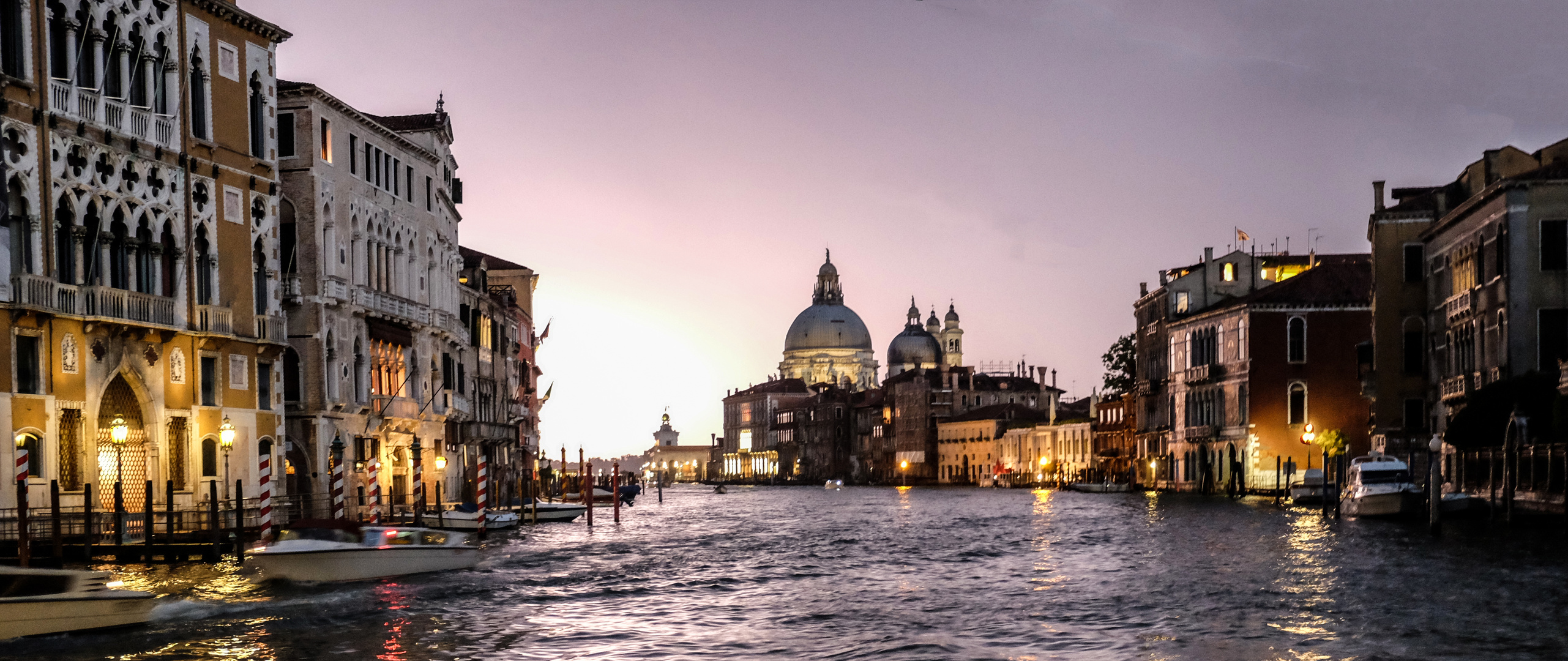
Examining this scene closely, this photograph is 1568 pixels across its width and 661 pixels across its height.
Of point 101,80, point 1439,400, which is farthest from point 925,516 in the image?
point 101,80

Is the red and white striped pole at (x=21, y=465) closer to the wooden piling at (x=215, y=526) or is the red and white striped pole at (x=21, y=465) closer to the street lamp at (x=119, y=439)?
the street lamp at (x=119, y=439)

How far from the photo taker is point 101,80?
30.6 metres

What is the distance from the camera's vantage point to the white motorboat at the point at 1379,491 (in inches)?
1622

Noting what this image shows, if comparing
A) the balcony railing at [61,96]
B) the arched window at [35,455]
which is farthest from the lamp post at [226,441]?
the balcony railing at [61,96]

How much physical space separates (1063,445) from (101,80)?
9003cm

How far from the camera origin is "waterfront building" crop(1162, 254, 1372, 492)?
67188 mm

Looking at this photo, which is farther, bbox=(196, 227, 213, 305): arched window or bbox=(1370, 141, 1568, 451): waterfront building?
bbox=(1370, 141, 1568, 451): waterfront building

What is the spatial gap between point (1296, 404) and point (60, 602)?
57.1m

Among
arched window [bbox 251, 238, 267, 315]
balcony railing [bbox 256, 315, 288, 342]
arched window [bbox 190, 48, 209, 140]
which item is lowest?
balcony railing [bbox 256, 315, 288, 342]

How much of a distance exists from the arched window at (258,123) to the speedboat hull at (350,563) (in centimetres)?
1170

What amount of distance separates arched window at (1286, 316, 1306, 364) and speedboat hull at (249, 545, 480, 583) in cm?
4711

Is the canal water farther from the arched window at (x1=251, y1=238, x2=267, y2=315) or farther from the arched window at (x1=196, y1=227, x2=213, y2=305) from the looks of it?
the arched window at (x1=196, y1=227, x2=213, y2=305)

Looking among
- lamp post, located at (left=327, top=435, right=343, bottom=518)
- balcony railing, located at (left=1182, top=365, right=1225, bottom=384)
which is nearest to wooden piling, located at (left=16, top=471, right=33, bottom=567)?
lamp post, located at (left=327, top=435, right=343, bottom=518)

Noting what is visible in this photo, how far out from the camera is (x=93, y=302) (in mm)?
29922
